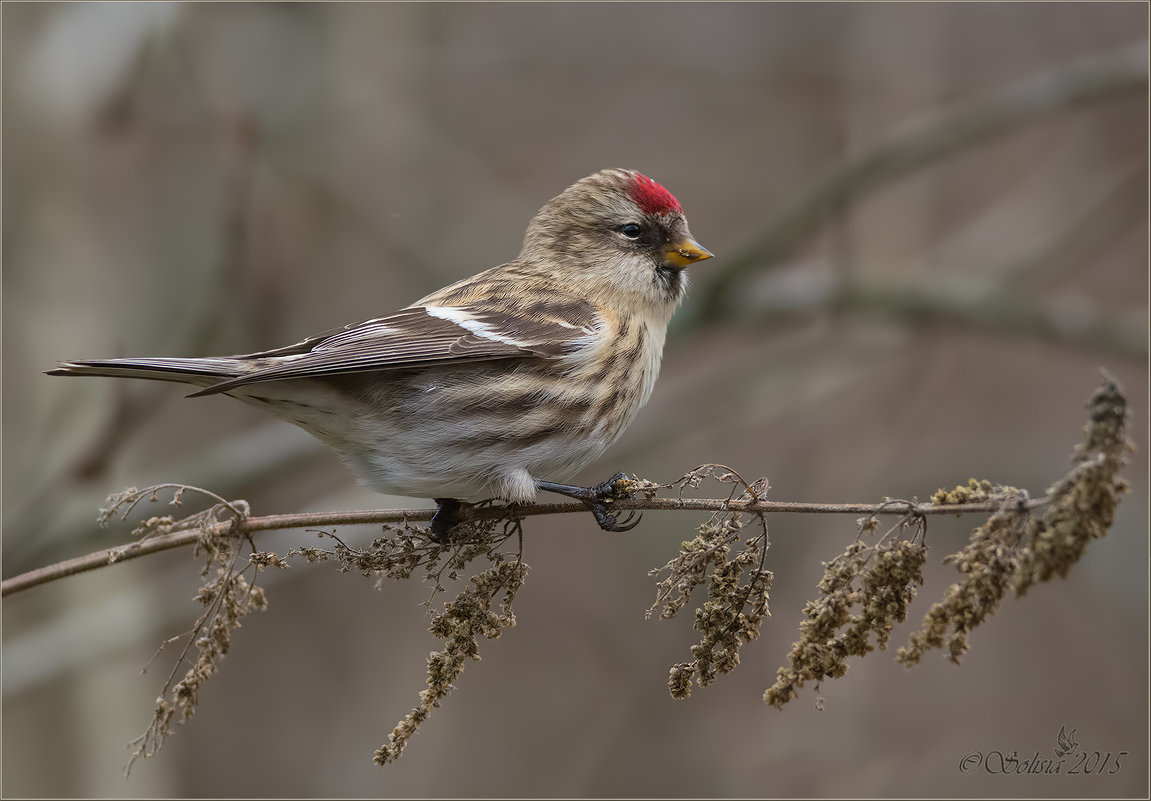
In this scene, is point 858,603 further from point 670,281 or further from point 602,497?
point 670,281

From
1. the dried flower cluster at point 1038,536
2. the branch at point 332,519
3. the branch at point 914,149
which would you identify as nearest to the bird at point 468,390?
the branch at point 332,519

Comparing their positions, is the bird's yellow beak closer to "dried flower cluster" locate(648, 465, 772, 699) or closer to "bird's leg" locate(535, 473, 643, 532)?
"bird's leg" locate(535, 473, 643, 532)

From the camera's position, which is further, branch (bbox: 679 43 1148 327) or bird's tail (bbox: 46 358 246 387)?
branch (bbox: 679 43 1148 327)

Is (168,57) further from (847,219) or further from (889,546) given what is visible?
(889,546)

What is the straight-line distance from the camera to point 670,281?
139 inches

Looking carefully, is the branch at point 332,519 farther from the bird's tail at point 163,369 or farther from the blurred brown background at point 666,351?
the blurred brown background at point 666,351

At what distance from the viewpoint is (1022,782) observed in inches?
194

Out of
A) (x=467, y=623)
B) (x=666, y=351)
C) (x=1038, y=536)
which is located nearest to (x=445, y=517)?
(x=467, y=623)

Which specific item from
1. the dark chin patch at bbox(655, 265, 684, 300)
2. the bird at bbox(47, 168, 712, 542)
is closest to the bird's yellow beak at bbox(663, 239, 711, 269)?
the dark chin patch at bbox(655, 265, 684, 300)

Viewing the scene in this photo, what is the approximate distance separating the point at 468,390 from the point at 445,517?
A: 1.15ft

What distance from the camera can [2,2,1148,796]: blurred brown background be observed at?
5121 millimetres

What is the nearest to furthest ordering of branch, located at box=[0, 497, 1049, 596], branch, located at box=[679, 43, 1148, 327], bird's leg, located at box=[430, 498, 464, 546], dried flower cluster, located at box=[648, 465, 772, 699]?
branch, located at box=[0, 497, 1049, 596]
dried flower cluster, located at box=[648, 465, 772, 699]
bird's leg, located at box=[430, 498, 464, 546]
branch, located at box=[679, 43, 1148, 327]

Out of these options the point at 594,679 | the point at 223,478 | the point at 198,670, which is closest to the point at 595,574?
the point at 594,679

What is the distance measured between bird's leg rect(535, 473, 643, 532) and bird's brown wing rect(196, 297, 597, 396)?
41 cm
